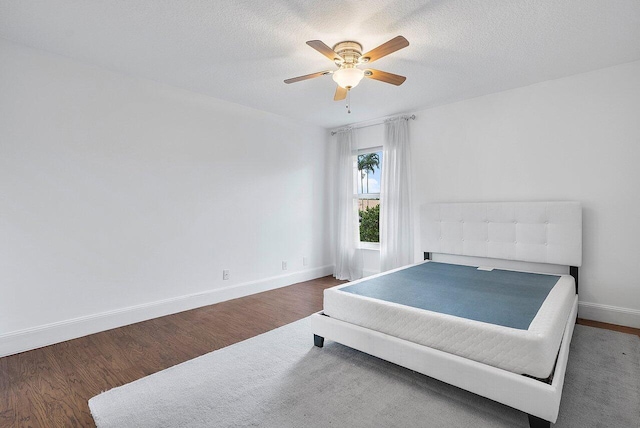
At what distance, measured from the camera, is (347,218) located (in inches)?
208

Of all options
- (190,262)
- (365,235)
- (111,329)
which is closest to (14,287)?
(111,329)

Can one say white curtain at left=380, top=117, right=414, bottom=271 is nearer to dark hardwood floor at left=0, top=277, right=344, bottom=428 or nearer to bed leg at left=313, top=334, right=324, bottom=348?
dark hardwood floor at left=0, top=277, right=344, bottom=428

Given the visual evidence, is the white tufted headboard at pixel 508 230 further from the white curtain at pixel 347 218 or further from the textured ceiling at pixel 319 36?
the textured ceiling at pixel 319 36

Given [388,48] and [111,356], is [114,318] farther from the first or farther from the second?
[388,48]

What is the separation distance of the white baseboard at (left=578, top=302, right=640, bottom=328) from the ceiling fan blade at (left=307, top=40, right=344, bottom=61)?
Result: 3.55 m

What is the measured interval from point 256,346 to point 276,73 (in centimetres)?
268

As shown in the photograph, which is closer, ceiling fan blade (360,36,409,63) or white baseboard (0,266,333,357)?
ceiling fan blade (360,36,409,63)

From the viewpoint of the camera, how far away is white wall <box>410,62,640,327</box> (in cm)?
308

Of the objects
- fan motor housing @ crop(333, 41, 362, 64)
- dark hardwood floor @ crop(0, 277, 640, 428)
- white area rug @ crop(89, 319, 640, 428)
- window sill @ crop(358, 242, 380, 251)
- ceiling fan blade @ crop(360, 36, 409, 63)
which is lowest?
dark hardwood floor @ crop(0, 277, 640, 428)

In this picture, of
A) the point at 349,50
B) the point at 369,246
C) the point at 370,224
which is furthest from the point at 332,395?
the point at 370,224

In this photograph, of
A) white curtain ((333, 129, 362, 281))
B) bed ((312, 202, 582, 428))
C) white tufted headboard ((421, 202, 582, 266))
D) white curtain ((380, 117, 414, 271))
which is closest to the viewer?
bed ((312, 202, 582, 428))

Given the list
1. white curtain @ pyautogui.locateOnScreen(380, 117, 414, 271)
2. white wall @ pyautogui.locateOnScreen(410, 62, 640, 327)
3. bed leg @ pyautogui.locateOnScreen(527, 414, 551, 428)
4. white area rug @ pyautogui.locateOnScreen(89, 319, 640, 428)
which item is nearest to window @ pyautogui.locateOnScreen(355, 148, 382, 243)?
white curtain @ pyautogui.locateOnScreen(380, 117, 414, 271)

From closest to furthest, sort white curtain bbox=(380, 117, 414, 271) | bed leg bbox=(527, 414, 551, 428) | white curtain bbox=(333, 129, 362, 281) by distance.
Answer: bed leg bbox=(527, 414, 551, 428), white curtain bbox=(380, 117, 414, 271), white curtain bbox=(333, 129, 362, 281)

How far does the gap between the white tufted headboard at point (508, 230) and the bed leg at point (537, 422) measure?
2240 millimetres
